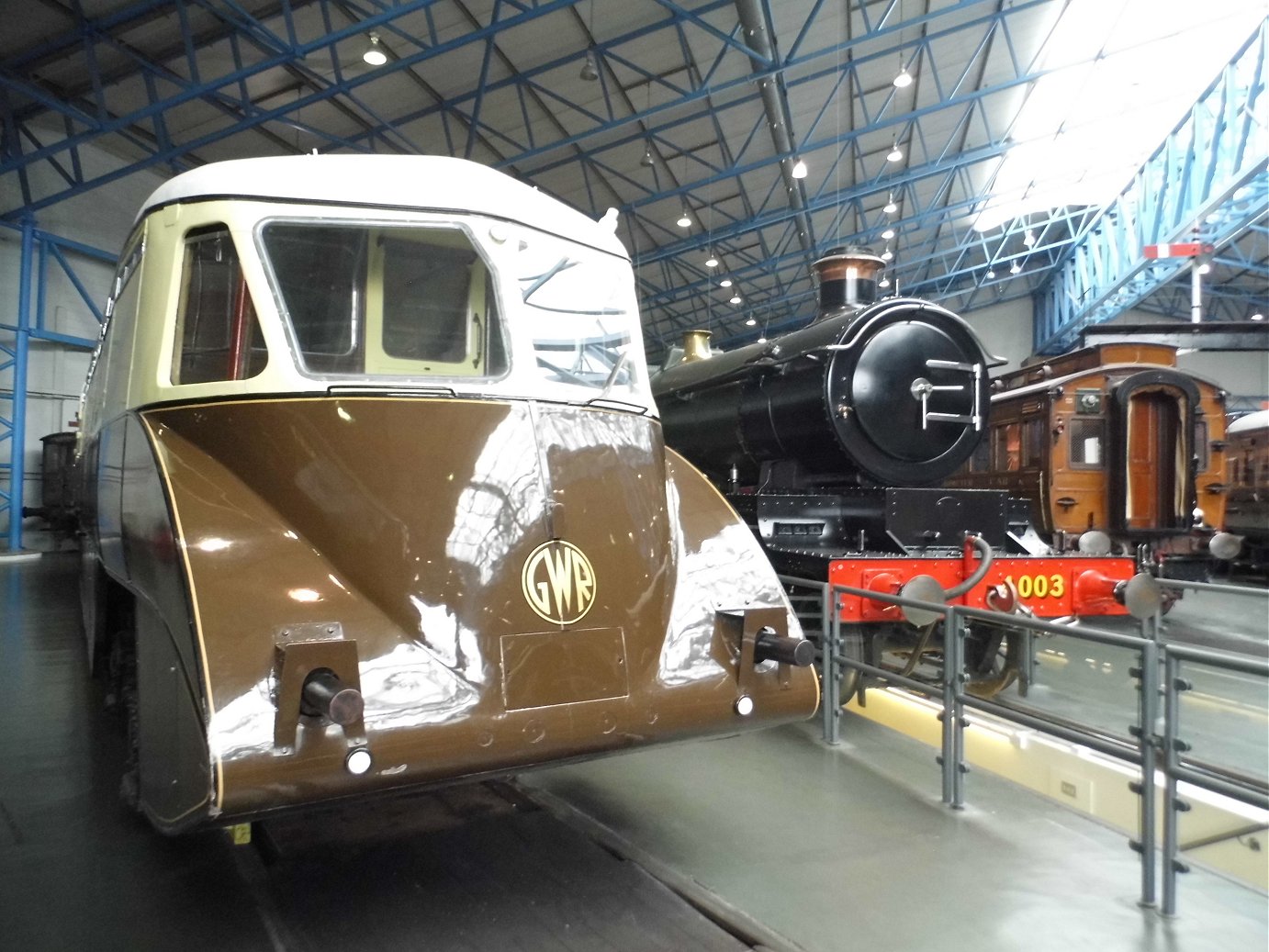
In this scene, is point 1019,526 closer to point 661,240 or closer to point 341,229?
point 341,229

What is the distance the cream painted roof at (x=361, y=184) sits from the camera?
10.6ft

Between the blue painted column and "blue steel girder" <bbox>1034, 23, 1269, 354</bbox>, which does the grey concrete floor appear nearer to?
"blue steel girder" <bbox>1034, 23, 1269, 354</bbox>

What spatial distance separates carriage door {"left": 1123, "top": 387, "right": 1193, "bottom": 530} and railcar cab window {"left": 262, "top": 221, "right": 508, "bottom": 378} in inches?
352

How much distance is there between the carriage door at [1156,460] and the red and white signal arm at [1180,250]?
5314 mm

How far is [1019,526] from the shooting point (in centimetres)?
645

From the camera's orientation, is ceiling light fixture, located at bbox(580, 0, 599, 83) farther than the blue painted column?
No

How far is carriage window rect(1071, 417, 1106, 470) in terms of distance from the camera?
33.0 ft

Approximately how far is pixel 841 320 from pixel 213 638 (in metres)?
4.90

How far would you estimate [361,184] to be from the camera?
3309 mm

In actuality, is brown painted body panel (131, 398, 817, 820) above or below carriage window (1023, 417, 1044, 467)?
below

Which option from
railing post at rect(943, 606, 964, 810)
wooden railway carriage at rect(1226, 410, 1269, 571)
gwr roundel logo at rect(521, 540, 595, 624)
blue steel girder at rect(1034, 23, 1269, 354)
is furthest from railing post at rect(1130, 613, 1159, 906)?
wooden railway carriage at rect(1226, 410, 1269, 571)

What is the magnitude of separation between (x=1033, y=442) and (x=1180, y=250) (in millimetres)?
6191

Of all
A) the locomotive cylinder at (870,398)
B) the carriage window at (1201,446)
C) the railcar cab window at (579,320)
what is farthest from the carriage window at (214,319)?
the carriage window at (1201,446)

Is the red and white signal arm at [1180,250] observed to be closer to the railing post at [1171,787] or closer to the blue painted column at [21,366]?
the railing post at [1171,787]
